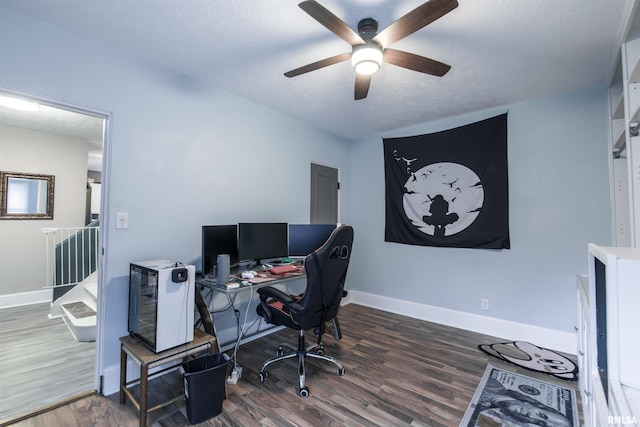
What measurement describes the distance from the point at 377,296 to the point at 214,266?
2.44 m

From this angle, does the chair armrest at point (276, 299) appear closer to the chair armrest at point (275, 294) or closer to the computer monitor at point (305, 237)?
the chair armrest at point (275, 294)

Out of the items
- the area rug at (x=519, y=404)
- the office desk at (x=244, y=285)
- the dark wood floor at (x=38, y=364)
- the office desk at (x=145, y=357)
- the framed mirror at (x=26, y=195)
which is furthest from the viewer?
the framed mirror at (x=26, y=195)

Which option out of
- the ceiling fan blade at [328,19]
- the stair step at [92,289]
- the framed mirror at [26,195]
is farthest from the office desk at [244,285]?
the framed mirror at [26,195]

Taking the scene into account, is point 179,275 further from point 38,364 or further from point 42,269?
point 42,269

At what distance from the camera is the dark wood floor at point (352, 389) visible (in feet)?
5.70

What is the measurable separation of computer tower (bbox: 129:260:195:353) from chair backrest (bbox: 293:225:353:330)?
2.51ft

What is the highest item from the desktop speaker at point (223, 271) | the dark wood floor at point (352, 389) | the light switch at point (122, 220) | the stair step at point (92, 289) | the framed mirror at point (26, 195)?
the framed mirror at point (26, 195)

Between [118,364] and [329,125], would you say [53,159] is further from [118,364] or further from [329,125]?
[329,125]

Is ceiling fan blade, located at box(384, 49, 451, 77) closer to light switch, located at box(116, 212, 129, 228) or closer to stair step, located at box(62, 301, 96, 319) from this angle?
light switch, located at box(116, 212, 129, 228)

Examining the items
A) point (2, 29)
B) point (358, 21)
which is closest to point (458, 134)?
point (358, 21)

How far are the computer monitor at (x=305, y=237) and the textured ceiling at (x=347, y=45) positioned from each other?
140cm

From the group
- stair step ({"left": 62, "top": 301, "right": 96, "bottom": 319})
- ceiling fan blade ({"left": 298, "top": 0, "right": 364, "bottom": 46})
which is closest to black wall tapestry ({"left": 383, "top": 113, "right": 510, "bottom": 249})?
ceiling fan blade ({"left": 298, "top": 0, "right": 364, "bottom": 46})

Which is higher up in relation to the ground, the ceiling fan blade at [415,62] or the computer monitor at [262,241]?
the ceiling fan blade at [415,62]

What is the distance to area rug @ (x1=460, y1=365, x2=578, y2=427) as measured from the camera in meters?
1.73
